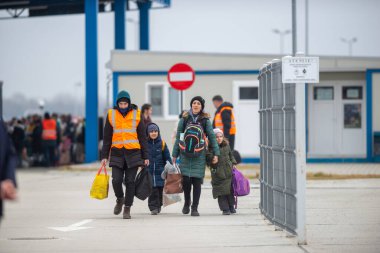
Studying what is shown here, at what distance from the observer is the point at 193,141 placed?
48.6 feet

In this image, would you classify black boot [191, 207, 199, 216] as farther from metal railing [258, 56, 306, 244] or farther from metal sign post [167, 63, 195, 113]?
metal sign post [167, 63, 195, 113]

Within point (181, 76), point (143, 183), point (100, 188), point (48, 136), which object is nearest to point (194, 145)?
point (143, 183)

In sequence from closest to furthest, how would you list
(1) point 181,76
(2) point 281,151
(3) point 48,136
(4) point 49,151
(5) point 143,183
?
(2) point 281,151 < (5) point 143,183 < (1) point 181,76 < (3) point 48,136 < (4) point 49,151

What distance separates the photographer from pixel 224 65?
31.7 meters

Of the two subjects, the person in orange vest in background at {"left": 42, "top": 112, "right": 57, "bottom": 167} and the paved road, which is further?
the person in orange vest in background at {"left": 42, "top": 112, "right": 57, "bottom": 167}

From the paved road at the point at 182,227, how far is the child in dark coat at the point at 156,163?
298mm

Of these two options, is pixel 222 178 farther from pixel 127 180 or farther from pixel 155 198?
pixel 127 180

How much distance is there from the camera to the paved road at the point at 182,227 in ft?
36.1

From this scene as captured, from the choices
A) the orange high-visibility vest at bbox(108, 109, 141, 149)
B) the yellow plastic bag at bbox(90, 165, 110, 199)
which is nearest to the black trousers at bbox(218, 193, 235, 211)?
the orange high-visibility vest at bbox(108, 109, 141, 149)

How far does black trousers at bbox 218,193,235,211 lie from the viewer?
15.3 m

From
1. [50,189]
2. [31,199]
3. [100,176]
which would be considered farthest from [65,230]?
[50,189]

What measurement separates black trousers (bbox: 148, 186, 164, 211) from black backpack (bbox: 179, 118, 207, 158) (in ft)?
3.48

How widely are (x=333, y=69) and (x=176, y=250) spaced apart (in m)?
22.3

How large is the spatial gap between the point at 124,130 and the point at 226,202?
6.61 feet
